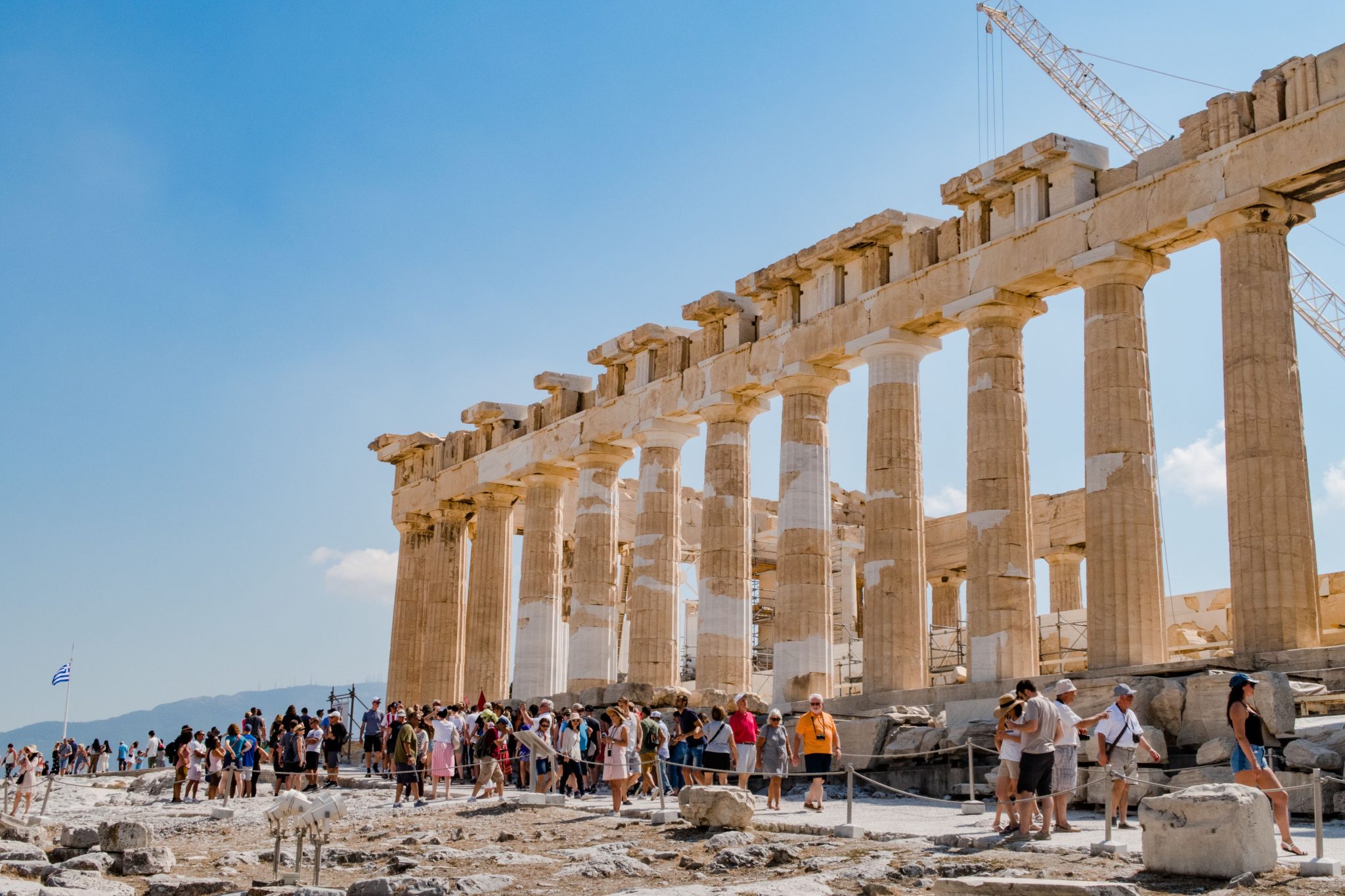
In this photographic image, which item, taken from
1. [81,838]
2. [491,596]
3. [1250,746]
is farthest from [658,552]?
[1250,746]

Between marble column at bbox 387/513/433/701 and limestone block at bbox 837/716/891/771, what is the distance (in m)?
19.8

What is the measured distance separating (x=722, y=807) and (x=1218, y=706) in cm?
625

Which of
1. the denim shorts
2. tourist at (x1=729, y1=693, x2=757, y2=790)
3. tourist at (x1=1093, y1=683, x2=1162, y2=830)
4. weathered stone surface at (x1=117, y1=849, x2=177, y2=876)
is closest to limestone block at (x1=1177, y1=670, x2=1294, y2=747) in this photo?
tourist at (x1=1093, y1=683, x2=1162, y2=830)

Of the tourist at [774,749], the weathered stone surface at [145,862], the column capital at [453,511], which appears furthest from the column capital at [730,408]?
the weathered stone surface at [145,862]

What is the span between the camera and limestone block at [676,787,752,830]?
52.5 feet

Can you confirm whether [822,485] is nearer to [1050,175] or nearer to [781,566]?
[781,566]

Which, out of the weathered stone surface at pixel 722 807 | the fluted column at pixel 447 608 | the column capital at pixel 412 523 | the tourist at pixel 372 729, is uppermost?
the column capital at pixel 412 523

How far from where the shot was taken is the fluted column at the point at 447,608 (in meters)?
39.0

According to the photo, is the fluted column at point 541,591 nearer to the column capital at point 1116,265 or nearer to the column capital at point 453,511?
the column capital at point 453,511

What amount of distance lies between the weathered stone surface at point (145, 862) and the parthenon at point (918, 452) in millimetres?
13018

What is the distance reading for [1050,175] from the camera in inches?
971

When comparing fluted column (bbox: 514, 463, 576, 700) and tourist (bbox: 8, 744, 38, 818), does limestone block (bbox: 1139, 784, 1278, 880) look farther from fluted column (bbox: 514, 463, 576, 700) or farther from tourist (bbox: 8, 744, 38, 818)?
fluted column (bbox: 514, 463, 576, 700)

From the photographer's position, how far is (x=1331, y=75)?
2064cm

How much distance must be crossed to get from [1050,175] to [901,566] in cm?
705
